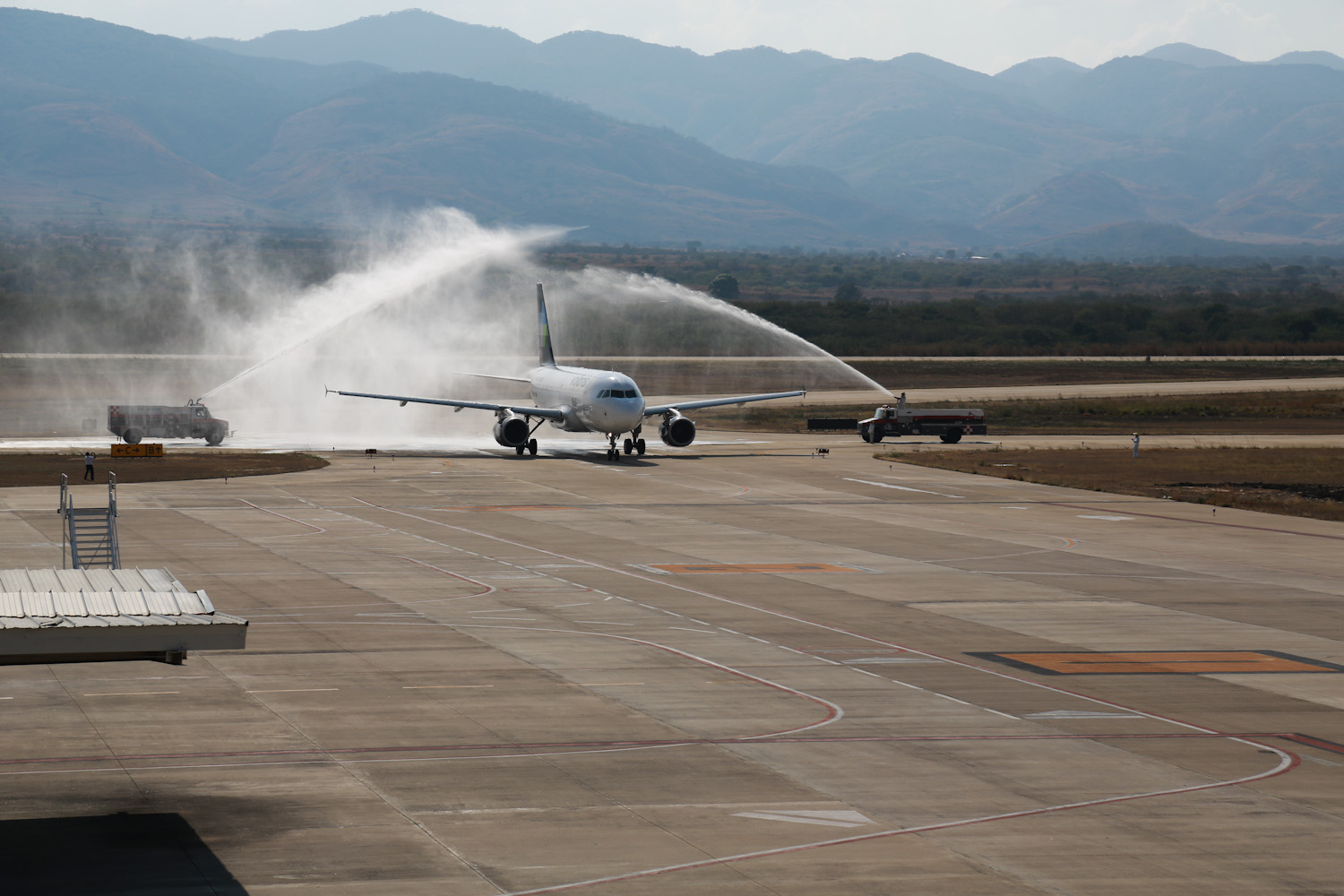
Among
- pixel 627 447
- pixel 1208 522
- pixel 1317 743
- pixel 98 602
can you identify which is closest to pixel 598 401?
pixel 627 447

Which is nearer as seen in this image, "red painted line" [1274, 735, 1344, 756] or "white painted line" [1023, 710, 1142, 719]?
"red painted line" [1274, 735, 1344, 756]

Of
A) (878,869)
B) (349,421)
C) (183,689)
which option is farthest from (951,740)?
(349,421)

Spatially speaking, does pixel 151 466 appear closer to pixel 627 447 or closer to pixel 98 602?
pixel 627 447

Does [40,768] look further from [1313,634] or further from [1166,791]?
[1313,634]

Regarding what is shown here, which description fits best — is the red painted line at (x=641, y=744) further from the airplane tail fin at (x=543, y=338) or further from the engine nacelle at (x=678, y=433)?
the airplane tail fin at (x=543, y=338)

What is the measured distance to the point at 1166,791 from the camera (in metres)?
25.2

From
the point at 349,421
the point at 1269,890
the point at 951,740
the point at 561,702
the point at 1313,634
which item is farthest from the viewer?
the point at 349,421

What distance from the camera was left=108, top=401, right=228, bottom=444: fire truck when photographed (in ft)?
320

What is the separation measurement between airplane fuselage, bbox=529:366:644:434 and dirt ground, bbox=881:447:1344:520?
18306 millimetres

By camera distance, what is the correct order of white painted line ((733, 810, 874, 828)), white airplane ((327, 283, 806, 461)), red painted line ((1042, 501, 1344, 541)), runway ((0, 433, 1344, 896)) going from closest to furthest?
runway ((0, 433, 1344, 896)) < white painted line ((733, 810, 874, 828)) < red painted line ((1042, 501, 1344, 541)) < white airplane ((327, 283, 806, 461))

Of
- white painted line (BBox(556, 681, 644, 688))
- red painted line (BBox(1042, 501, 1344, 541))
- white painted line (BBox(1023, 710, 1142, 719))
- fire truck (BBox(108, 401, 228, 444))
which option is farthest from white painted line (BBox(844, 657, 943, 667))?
fire truck (BBox(108, 401, 228, 444))

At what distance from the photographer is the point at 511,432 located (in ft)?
299

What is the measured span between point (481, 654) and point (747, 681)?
6746mm

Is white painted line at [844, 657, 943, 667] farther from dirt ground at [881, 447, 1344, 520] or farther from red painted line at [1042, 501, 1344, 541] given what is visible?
dirt ground at [881, 447, 1344, 520]
